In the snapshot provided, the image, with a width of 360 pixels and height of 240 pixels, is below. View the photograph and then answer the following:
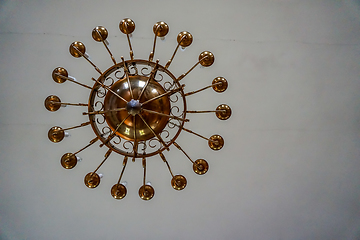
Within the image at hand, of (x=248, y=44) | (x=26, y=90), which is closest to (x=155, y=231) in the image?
(x=26, y=90)

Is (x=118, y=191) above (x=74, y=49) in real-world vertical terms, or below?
below

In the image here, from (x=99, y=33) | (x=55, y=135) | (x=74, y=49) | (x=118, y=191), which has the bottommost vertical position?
(x=118, y=191)

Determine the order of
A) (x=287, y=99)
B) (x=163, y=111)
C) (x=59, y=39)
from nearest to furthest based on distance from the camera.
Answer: (x=163, y=111) < (x=59, y=39) < (x=287, y=99)

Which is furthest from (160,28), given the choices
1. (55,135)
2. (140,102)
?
(55,135)

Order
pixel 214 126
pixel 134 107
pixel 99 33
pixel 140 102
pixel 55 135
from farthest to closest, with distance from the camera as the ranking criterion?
1. pixel 214 126
2. pixel 55 135
3. pixel 99 33
4. pixel 140 102
5. pixel 134 107

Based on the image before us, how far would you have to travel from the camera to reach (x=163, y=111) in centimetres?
208

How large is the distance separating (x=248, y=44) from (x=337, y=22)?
50.3 inches

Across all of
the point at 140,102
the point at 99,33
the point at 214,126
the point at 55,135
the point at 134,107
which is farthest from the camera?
the point at 214,126

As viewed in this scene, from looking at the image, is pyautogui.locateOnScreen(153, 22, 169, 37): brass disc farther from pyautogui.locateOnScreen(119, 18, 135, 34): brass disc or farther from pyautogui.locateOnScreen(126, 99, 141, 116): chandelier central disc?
pyautogui.locateOnScreen(126, 99, 141, 116): chandelier central disc

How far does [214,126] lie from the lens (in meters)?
3.40

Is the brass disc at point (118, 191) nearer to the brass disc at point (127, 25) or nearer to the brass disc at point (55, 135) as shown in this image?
the brass disc at point (55, 135)

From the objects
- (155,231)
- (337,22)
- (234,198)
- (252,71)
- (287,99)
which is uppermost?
(337,22)

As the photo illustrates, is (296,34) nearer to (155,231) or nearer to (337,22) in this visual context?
(337,22)

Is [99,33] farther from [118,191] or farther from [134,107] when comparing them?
[118,191]
